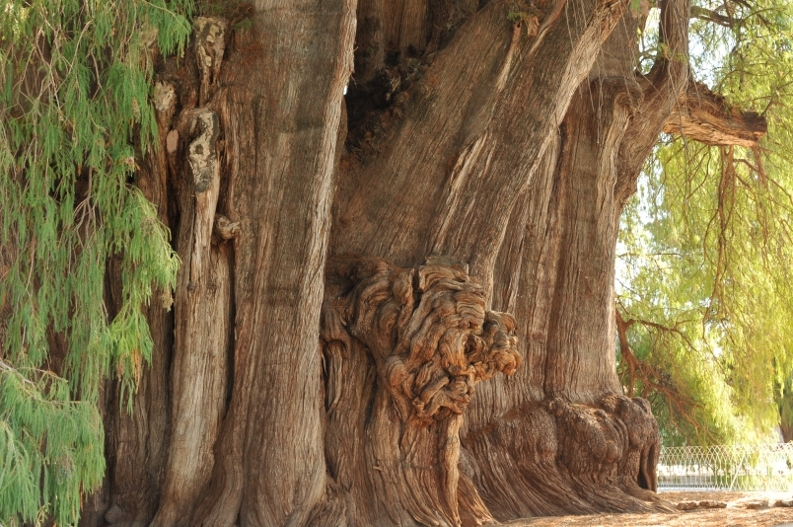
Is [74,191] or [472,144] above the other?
[472,144]

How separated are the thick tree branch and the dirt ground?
312 centimetres

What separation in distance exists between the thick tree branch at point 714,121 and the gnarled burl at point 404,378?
11.2 ft

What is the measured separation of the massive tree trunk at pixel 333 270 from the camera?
5047mm

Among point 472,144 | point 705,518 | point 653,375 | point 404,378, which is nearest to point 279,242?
point 404,378

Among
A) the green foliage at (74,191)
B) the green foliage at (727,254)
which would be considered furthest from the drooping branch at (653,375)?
the green foliage at (74,191)

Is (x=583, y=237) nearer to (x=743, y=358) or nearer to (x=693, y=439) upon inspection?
(x=743, y=358)

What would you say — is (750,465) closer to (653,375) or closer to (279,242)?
(653,375)

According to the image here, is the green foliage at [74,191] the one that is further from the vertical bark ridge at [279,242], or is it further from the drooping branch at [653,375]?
the drooping branch at [653,375]

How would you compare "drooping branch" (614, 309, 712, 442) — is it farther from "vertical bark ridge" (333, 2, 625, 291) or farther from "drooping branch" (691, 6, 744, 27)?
"vertical bark ridge" (333, 2, 625, 291)

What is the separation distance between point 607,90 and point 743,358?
13.5 feet

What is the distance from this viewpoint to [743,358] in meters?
9.86

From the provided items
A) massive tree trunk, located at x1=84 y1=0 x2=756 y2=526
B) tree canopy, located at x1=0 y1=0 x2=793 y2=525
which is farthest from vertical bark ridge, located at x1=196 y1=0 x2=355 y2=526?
tree canopy, located at x1=0 y1=0 x2=793 y2=525

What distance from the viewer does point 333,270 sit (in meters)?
5.62

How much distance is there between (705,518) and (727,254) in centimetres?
429
